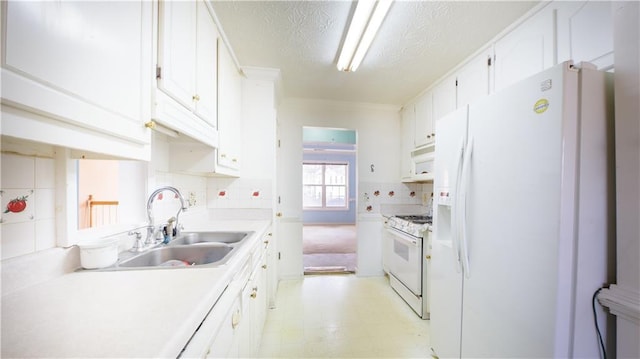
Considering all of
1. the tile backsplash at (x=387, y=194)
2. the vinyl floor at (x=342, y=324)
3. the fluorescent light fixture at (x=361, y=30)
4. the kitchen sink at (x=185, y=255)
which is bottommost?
the vinyl floor at (x=342, y=324)

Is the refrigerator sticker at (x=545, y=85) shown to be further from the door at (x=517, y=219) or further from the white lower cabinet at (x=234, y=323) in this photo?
the white lower cabinet at (x=234, y=323)

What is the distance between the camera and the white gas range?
79.0 inches

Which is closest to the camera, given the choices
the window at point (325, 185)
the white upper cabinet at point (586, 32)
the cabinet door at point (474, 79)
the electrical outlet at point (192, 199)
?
the white upper cabinet at point (586, 32)

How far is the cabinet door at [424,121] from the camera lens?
244 centimetres

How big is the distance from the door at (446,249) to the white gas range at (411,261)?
48 cm

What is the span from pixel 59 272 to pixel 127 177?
623 millimetres

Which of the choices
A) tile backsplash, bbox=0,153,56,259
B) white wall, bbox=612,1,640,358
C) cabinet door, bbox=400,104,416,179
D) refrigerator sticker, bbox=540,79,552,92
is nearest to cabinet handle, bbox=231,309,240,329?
tile backsplash, bbox=0,153,56,259

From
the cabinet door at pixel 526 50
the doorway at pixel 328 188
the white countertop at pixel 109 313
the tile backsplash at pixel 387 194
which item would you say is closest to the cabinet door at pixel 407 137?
the tile backsplash at pixel 387 194

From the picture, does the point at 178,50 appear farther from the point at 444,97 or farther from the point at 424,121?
the point at 424,121

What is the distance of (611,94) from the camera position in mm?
871

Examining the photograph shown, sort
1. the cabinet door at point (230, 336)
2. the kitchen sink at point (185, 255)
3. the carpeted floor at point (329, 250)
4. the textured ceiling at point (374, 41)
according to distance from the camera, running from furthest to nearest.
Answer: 1. the carpeted floor at point (329, 250)
2. the textured ceiling at point (374, 41)
3. the kitchen sink at point (185, 255)
4. the cabinet door at point (230, 336)

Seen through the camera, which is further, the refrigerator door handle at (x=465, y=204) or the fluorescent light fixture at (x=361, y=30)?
the fluorescent light fixture at (x=361, y=30)

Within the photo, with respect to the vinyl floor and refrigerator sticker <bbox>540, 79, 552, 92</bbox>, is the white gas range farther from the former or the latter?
refrigerator sticker <bbox>540, 79, 552, 92</bbox>

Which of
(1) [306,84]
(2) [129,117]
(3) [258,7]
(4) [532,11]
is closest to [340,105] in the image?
(1) [306,84]
